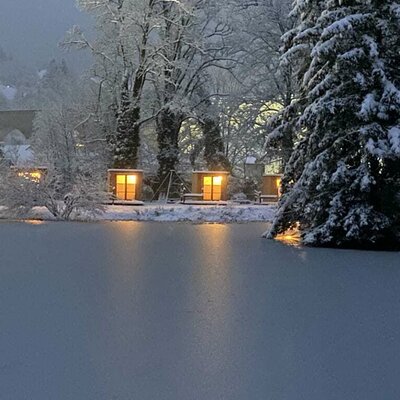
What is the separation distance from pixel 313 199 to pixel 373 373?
937 centimetres

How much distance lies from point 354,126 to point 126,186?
15.6 meters

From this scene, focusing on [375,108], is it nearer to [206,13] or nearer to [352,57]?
[352,57]

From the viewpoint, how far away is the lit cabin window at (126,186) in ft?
88.6

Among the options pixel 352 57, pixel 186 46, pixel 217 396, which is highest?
pixel 186 46

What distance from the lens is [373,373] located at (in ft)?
13.9

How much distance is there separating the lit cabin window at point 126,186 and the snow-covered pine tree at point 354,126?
14.5 metres

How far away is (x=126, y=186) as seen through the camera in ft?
88.5

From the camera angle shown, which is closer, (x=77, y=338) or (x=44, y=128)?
(x=77, y=338)

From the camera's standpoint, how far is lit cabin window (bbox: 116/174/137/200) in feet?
88.6

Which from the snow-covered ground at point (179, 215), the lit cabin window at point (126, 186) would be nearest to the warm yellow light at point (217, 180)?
the lit cabin window at point (126, 186)

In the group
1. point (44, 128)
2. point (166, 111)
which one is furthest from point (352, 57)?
point (44, 128)

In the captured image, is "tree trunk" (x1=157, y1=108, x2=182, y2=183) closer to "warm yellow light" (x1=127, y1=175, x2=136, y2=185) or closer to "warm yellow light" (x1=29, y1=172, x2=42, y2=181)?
"warm yellow light" (x1=127, y1=175, x2=136, y2=185)

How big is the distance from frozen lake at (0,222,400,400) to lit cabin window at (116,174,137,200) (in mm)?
16238

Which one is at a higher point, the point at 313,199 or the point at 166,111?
the point at 166,111
